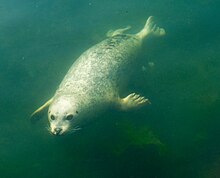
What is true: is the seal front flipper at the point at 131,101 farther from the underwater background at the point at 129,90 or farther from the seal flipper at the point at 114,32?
the seal flipper at the point at 114,32

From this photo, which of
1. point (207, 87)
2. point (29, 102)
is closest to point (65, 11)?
point (29, 102)

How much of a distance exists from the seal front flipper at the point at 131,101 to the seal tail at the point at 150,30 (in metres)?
1.82

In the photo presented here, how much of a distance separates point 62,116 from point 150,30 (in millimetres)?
3435

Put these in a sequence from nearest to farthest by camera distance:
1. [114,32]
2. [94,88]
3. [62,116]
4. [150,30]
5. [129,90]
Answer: [62,116]
[94,88]
[129,90]
[150,30]
[114,32]

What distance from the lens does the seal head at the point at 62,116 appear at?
487cm

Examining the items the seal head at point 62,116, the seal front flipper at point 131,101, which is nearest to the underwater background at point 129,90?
the seal front flipper at point 131,101

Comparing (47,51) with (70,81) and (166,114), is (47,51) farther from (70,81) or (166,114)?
(166,114)

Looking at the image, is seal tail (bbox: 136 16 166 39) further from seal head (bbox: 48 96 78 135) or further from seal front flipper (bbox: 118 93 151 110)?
seal head (bbox: 48 96 78 135)

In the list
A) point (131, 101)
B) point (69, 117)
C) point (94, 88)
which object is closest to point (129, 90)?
point (131, 101)

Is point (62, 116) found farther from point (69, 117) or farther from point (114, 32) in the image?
point (114, 32)

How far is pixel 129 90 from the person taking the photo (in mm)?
6320

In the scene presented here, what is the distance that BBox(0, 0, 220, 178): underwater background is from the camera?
5016 mm

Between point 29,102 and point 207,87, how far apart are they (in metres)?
→ 3.00

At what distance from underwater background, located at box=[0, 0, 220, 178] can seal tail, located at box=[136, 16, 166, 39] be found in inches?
6.7
